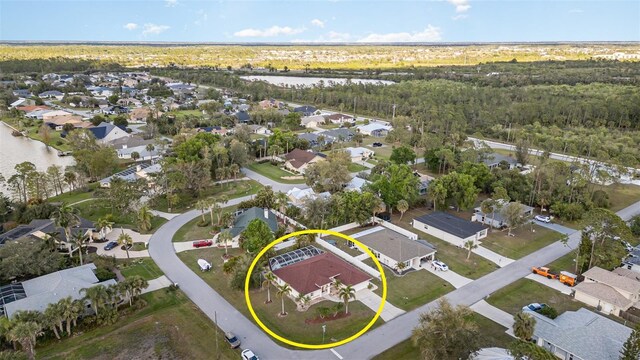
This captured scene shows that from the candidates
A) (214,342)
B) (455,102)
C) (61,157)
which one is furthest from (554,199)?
(61,157)

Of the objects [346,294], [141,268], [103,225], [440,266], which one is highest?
[103,225]

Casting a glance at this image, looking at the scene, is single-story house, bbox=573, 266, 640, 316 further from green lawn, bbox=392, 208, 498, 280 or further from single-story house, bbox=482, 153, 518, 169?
single-story house, bbox=482, 153, 518, 169

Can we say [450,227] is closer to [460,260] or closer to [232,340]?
[460,260]

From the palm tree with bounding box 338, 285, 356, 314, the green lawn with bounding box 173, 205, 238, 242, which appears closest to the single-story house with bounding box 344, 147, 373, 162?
the green lawn with bounding box 173, 205, 238, 242

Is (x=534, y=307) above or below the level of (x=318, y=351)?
above

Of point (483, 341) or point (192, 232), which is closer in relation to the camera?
point (483, 341)

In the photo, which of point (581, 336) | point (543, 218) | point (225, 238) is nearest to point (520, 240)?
point (543, 218)
